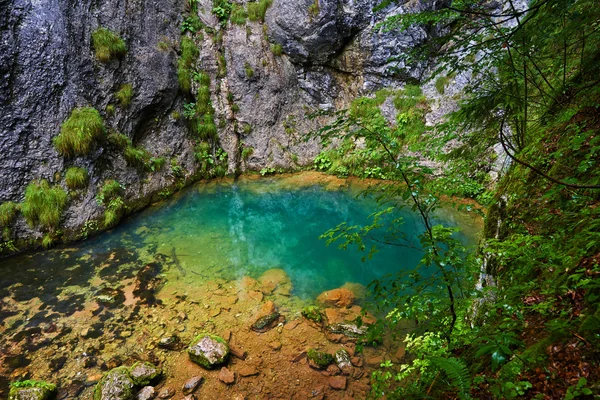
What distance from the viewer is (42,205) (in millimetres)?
6766

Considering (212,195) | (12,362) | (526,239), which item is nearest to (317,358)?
(526,239)

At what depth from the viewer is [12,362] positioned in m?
3.91

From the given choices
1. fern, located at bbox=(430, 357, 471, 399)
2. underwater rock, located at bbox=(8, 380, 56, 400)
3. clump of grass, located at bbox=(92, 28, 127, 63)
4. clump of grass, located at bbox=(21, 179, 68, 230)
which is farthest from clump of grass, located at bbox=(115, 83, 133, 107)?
fern, located at bbox=(430, 357, 471, 399)

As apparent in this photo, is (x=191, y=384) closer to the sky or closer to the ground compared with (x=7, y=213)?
closer to the ground

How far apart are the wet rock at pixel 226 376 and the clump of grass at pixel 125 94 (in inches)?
311

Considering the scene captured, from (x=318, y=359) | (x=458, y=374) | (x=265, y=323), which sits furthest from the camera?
(x=265, y=323)

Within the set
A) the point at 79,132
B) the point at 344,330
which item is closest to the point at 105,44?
the point at 79,132

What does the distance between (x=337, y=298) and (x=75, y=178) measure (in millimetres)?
6584

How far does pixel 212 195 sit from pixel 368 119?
28.1 ft

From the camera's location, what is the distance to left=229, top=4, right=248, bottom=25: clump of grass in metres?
12.3

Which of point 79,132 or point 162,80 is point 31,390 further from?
point 162,80

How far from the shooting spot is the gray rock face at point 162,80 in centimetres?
692

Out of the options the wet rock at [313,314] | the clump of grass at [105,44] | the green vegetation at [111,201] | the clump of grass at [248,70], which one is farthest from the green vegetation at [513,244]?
the clump of grass at [248,70]

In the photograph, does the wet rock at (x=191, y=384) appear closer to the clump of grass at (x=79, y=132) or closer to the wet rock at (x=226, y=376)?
the wet rock at (x=226, y=376)
